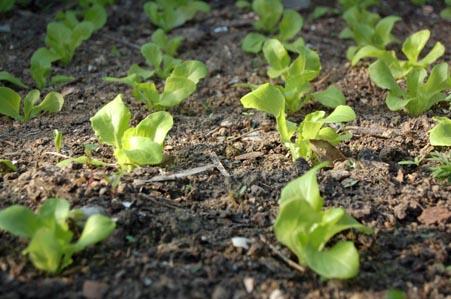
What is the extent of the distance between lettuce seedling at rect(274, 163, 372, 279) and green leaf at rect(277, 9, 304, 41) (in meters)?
1.83

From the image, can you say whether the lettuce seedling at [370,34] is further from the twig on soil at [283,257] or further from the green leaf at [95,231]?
the green leaf at [95,231]

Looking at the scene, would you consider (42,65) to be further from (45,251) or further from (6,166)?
(45,251)

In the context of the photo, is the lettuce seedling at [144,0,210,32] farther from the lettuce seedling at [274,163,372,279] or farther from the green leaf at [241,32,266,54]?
the lettuce seedling at [274,163,372,279]

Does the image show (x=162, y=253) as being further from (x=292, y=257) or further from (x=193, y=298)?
(x=292, y=257)

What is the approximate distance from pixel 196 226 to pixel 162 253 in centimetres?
17

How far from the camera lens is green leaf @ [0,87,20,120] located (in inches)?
107

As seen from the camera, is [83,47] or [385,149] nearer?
[385,149]

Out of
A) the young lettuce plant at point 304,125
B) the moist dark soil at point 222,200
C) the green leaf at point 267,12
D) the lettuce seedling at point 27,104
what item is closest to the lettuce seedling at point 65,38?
the moist dark soil at point 222,200

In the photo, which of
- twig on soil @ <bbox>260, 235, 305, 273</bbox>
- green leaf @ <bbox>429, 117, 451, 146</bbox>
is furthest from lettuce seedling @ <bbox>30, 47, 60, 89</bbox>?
green leaf @ <bbox>429, 117, 451, 146</bbox>

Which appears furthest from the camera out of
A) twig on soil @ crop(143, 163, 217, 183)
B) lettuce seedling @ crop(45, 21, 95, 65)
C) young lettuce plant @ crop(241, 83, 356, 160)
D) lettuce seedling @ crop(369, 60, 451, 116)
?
lettuce seedling @ crop(45, 21, 95, 65)

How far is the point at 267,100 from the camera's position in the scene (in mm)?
2408

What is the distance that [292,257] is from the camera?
6.20 ft

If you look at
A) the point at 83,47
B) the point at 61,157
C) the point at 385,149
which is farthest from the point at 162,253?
the point at 83,47

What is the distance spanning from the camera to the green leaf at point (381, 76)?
2.78 m
